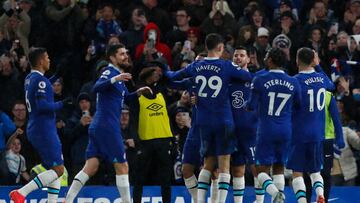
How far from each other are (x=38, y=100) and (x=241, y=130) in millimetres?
3150

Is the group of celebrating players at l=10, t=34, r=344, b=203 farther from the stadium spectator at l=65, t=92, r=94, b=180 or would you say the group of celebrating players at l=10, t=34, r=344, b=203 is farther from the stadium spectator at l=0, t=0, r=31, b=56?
the stadium spectator at l=0, t=0, r=31, b=56

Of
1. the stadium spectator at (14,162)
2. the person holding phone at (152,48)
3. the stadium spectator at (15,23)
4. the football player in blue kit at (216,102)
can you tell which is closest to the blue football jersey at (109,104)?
the football player in blue kit at (216,102)

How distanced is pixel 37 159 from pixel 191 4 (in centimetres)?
514

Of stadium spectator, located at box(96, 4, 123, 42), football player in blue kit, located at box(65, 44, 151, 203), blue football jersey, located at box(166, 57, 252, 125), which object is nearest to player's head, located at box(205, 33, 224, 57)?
blue football jersey, located at box(166, 57, 252, 125)

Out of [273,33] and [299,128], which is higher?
[273,33]

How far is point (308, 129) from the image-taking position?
1812cm

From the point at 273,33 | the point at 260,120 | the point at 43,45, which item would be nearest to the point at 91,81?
the point at 43,45

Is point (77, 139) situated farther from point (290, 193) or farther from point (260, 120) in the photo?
point (260, 120)

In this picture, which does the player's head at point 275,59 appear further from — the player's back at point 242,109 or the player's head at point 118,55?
the player's head at point 118,55

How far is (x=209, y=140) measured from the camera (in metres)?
18.1

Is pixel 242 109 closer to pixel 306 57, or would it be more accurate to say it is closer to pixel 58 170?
pixel 306 57

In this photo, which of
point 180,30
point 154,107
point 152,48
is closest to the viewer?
point 154,107

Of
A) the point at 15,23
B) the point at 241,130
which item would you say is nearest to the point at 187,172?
the point at 241,130

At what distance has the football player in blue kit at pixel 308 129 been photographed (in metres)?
18.1
